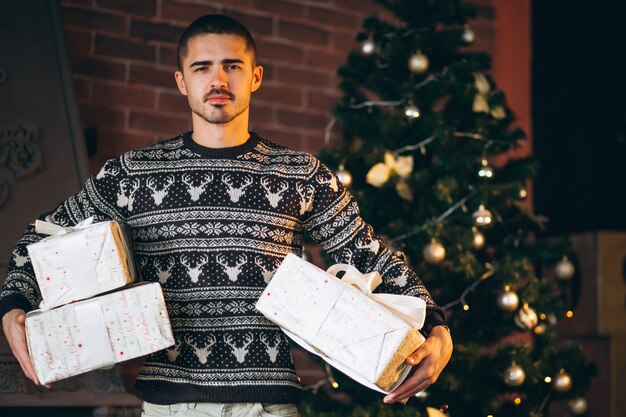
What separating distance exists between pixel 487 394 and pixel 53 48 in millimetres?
1747

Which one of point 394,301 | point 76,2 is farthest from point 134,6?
point 394,301

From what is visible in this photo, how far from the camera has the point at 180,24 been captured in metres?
3.21

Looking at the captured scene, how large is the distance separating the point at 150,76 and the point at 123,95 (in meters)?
0.13

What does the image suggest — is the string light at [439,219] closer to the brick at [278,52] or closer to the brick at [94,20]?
the brick at [278,52]

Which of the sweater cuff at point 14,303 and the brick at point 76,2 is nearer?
the sweater cuff at point 14,303

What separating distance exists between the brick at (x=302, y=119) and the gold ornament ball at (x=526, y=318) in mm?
1139

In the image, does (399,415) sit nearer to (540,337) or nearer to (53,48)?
(540,337)

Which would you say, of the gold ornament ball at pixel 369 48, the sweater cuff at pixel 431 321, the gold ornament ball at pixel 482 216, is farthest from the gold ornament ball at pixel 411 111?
the sweater cuff at pixel 431 321

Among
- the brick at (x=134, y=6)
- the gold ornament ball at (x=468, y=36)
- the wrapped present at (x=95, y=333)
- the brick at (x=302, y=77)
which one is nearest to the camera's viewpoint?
the wrapped present at (x=95, y=333)

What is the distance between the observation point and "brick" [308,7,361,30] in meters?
3.53

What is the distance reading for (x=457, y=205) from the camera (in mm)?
2832

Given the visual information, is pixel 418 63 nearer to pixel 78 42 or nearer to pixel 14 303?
pixel 78 42

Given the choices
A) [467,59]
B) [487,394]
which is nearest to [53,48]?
[467,59]

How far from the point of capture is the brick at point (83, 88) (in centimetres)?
298
